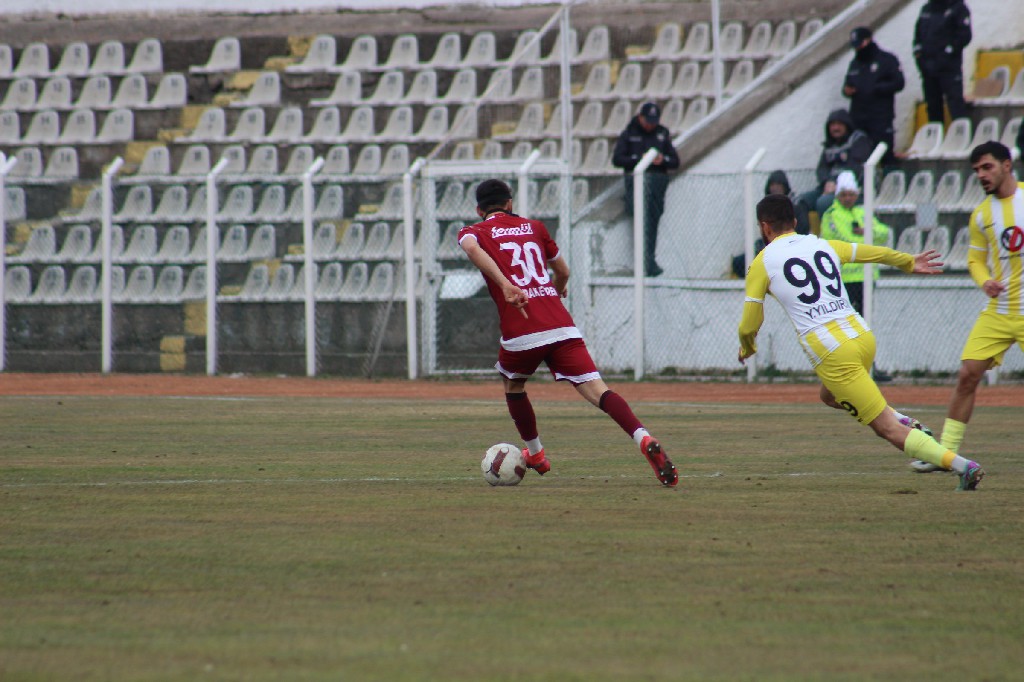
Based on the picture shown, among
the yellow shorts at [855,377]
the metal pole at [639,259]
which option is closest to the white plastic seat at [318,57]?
the metal pole at [639,259]

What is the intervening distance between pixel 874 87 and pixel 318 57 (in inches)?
468

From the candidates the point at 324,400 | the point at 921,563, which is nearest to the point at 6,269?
the point at 324,400

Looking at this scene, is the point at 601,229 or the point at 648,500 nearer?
the point at 648,500

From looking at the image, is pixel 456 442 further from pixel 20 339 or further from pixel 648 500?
pixel 20 339

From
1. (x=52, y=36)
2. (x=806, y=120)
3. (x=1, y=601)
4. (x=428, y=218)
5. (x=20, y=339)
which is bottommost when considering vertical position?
(x=1, y=601)

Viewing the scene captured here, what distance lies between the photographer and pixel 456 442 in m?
12.2

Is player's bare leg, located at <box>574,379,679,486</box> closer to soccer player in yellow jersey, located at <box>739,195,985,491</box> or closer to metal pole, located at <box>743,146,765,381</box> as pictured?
soccer player in yellow jersey, located at <box>739,195,985,491</box>

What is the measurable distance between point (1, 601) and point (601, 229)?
1515cm

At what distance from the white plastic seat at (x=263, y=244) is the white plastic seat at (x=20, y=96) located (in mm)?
8321

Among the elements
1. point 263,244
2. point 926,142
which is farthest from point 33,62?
point 926,142

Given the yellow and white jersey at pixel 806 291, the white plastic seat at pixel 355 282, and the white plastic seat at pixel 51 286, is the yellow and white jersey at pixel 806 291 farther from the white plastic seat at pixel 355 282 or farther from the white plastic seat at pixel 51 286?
the white plastic seat at pixel 51 286

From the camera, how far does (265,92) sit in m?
27.3

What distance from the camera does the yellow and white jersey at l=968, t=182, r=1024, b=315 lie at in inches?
379

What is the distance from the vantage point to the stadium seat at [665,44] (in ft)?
82.7
